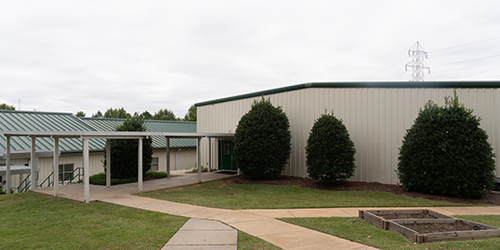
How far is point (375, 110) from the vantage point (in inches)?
537

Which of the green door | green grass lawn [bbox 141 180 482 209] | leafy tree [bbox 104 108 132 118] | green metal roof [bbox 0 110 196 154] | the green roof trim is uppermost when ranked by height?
leafy tree [bbox 104 108 132 118]

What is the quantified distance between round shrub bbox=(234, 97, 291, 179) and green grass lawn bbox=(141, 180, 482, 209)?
139 centimetres

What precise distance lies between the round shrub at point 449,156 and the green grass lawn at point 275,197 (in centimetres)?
95

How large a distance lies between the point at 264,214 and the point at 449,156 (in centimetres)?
689

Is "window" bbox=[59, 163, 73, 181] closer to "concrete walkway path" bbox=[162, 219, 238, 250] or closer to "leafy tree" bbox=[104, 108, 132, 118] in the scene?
"concrete walkway path" bbox=[162, 219, 238, 250]

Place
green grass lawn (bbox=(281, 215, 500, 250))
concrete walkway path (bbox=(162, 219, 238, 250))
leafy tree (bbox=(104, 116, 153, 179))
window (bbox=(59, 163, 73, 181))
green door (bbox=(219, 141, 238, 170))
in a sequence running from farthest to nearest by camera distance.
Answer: green door (bbox=(219, 141, 238, 170)) < window (bbox=(59, 163, 73, 181)) < leafy tree (bbox=(104, 116, 153, 179)) < concrete walkway path (bbox=(162, 219, 238, 250)) < green grass lawn (bbox=(281, 215, 500, 250))

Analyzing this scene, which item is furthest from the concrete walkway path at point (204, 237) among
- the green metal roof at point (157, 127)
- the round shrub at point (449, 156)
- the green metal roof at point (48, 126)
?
the green metal roof at point (157, 127)

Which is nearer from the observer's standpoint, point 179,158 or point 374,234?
point 374,234

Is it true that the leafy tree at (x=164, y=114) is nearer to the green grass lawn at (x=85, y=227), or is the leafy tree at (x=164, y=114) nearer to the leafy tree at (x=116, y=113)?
the leafy tree at (x=116, y=113)

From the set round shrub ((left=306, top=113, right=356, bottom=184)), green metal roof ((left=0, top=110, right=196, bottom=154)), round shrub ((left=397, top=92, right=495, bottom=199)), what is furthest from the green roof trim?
green metal roof ((left=0, top=110, right=196, bottom=154))

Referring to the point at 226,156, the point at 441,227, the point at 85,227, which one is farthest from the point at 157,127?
the point at 441,227

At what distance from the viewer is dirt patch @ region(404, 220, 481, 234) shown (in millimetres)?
6297

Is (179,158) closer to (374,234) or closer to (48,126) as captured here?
(48,126)

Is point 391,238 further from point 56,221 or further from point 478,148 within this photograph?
point 56,221
